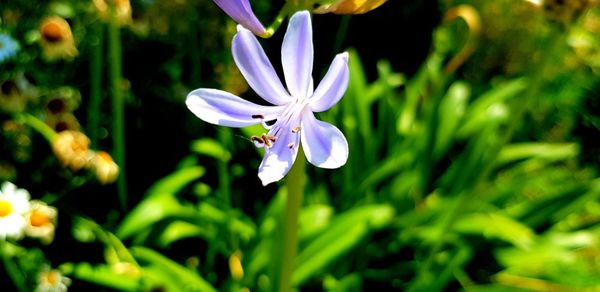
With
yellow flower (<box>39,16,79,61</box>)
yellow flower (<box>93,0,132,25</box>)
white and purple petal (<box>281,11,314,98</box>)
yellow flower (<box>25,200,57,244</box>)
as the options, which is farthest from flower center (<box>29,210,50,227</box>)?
white and purple petal (<box>281,11,314,98</box>)

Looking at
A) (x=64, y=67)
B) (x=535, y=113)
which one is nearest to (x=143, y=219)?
(x=64, y=67)

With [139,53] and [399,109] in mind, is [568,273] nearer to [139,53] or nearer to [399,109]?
[399,109]

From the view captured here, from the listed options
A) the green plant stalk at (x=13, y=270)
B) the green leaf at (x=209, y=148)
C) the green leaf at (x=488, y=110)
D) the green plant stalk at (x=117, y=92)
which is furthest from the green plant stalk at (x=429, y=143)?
the green plant stalk at (x=13, y=270)

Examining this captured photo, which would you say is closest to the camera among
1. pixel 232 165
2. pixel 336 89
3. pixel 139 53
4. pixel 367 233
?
pixel 336 89

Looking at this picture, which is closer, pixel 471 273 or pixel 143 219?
pixel 143 219

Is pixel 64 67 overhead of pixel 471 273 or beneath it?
beneath

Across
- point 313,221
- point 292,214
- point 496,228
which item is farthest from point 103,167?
point 496,228
